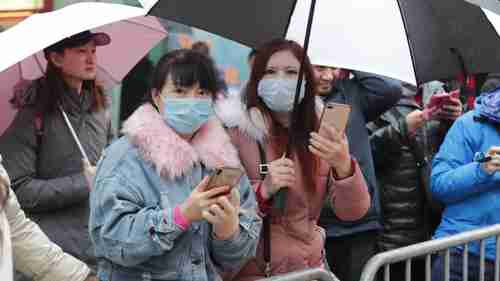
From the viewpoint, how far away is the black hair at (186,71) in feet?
10.4

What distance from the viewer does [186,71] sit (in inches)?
124

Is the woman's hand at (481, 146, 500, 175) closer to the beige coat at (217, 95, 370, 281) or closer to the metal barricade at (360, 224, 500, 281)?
the metal barricade at (360, 224, 500, 281)

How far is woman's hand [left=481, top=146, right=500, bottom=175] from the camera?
427cm

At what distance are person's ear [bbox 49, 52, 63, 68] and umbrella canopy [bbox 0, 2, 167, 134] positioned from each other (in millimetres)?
83

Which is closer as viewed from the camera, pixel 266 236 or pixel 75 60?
pixel 266 236

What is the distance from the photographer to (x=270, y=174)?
10.6 feet

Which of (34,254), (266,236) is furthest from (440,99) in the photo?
(34,254)

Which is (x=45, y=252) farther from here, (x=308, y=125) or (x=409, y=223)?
(x=409, y=223)

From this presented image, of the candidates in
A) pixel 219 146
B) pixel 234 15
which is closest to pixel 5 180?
pixel 219 146

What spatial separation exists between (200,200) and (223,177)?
0.11 m

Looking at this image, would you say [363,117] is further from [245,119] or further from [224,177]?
[224,177]

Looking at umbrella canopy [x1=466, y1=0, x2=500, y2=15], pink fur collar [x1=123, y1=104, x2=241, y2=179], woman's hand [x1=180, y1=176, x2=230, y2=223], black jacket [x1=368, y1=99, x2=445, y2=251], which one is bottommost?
black jacket [x1=368, y1=99, x2=445, y2=251]

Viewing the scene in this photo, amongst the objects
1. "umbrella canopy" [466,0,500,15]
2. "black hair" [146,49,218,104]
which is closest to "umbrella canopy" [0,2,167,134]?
"black hair" [146,49,218,104]

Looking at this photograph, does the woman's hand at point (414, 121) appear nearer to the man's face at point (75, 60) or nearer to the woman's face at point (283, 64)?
the woman's face at point (283, 64)
